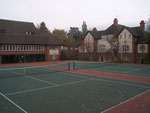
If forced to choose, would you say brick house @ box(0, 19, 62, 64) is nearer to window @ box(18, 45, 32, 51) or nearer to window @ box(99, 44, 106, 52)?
window @ box(18, 45, 32, 51)

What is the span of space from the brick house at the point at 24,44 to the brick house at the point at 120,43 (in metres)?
11.2

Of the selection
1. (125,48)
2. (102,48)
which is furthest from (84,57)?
(125,48)

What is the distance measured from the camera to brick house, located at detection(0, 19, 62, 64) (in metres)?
38.5

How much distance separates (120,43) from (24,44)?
25766 mm

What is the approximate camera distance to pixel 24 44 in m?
40.9

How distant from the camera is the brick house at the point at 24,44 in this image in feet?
126

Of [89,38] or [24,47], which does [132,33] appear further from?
[24,47]

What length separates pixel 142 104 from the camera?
28.3 ft

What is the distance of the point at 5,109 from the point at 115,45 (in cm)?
3572

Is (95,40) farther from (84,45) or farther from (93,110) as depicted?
(93,110)

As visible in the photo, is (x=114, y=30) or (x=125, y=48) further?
(x=114, y=30)

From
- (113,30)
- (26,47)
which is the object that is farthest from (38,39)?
(113,30)

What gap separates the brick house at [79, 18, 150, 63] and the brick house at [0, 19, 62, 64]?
11.2 metres

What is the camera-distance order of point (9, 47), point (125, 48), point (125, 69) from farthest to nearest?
1. point (125, 48)
2. point (9, 47)
3. point (125, 69)
